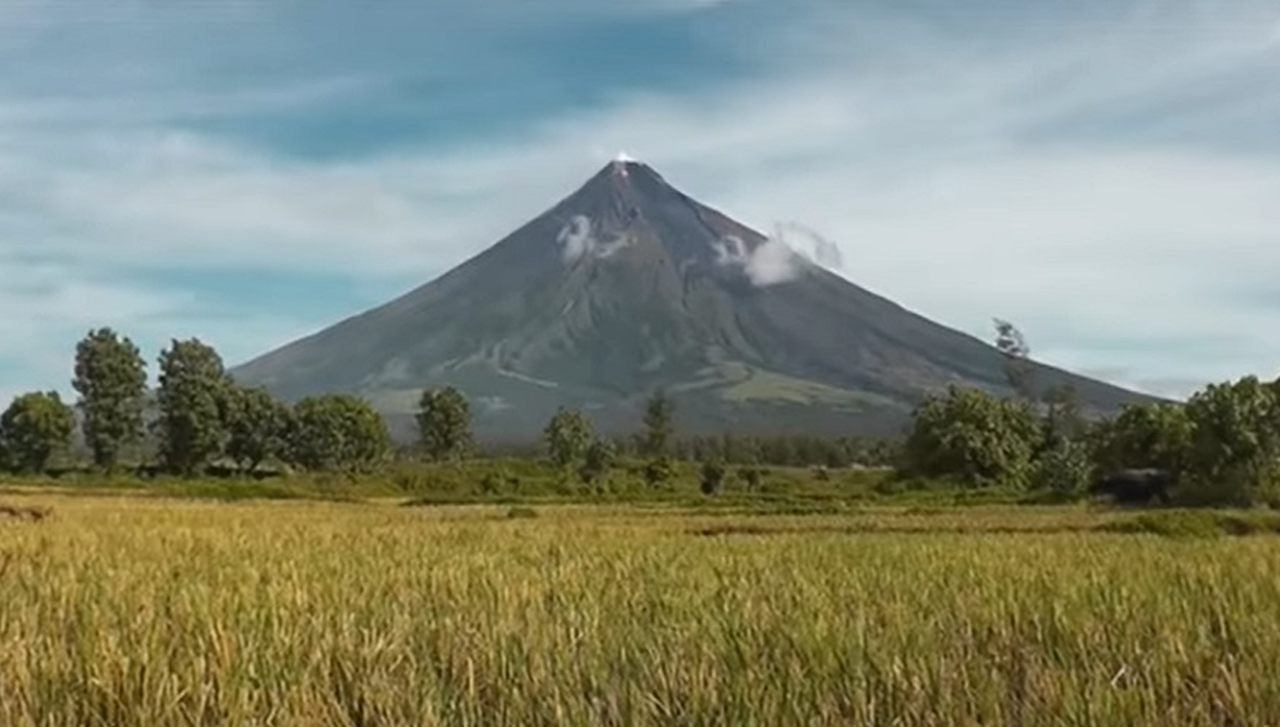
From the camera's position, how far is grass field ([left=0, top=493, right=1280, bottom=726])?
468cm

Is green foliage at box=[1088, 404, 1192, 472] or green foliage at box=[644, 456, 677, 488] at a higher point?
green foliage at box=[1088, 404, 1192, 472]

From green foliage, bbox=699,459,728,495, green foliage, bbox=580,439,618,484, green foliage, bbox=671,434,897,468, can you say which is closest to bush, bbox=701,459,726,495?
green foliage, bbox=699,459,728,495

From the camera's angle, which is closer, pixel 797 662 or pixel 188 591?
pixel 797 662

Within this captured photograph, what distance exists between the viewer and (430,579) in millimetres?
9531

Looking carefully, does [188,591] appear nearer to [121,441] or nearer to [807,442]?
[121,441]

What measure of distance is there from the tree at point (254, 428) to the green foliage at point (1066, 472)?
47.5m

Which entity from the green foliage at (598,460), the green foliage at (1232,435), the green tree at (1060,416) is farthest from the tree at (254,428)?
the green foliage at (1232,435)

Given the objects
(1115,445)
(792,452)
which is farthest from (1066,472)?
(792,452)

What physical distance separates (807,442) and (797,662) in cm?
13710

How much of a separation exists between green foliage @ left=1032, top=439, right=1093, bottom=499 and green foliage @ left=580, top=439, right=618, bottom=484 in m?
24.7

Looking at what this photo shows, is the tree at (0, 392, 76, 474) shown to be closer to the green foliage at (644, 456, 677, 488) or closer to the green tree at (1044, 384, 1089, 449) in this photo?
the green foliage at (644, 456, 677, 488)

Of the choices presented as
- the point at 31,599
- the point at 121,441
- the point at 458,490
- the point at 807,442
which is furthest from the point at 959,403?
the point at 31,599

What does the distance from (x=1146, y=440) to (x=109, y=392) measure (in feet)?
213

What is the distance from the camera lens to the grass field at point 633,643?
4.68 metres
